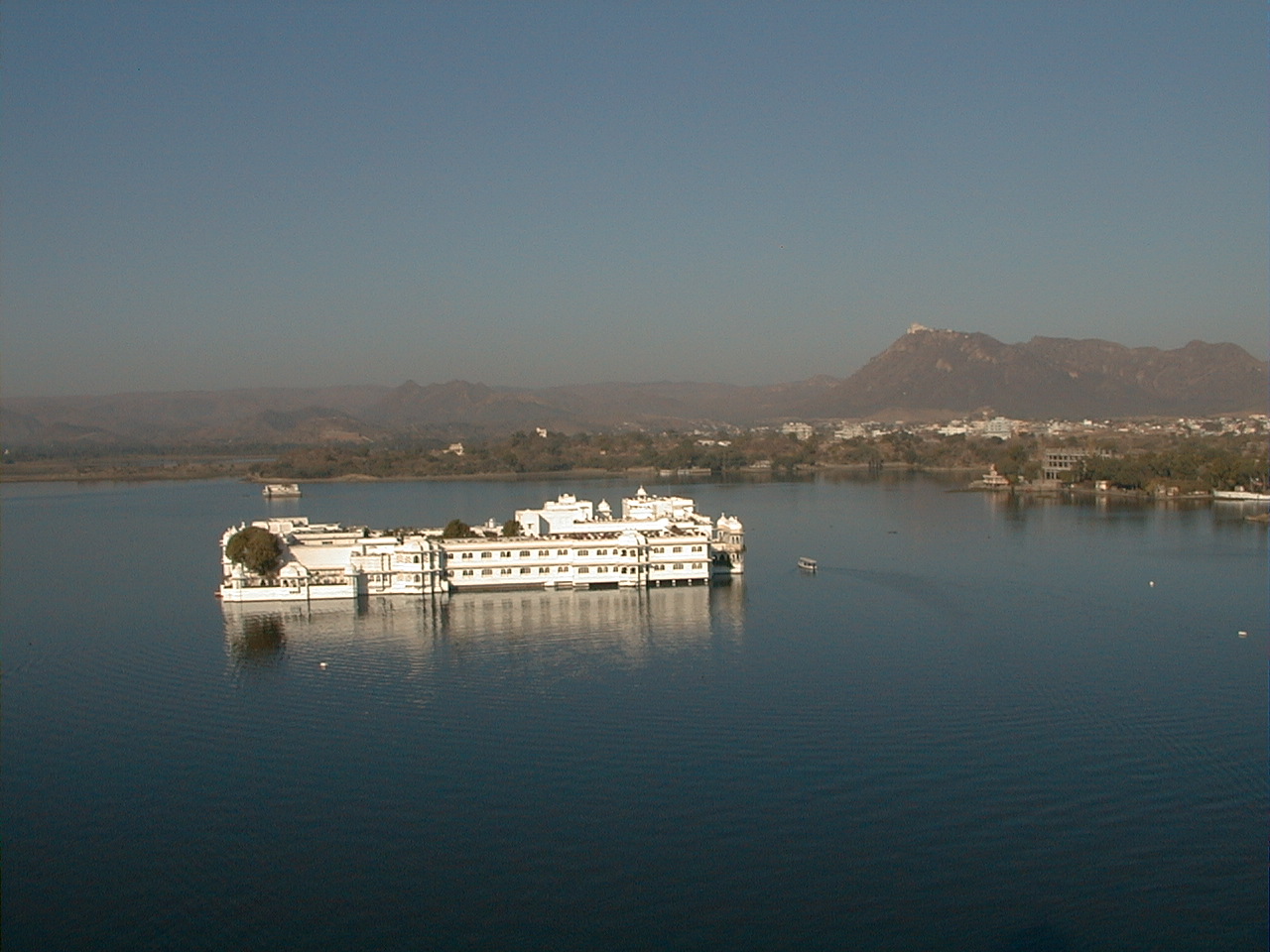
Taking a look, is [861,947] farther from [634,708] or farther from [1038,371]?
[1038,371]

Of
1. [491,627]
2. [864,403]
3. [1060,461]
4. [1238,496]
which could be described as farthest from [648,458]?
[864,403]

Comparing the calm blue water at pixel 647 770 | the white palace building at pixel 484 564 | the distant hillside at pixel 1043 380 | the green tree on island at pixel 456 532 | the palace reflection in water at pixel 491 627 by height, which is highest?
the distant hillside at pixel 1043 380

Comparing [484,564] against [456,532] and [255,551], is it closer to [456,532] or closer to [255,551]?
[456,532]

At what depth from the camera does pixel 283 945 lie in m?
4.03

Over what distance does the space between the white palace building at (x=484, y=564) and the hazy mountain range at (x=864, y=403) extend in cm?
4647

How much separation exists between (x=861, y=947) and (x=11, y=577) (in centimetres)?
1069

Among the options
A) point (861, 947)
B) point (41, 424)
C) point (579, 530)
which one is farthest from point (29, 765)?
point (41, 424)

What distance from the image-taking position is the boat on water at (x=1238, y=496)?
18.8 metres

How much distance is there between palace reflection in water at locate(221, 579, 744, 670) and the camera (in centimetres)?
794

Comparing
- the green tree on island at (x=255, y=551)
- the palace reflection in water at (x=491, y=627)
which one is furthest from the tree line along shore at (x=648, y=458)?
the green tree on island at (x=255, y=551)

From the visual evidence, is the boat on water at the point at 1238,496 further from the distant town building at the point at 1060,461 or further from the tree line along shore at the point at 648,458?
the tree line along shore at the point at 648,458

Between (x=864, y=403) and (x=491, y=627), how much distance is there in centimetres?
7019

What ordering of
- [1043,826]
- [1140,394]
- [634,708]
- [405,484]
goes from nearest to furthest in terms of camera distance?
[1043,826] → [634,708] → [405,484] → [1140,394]

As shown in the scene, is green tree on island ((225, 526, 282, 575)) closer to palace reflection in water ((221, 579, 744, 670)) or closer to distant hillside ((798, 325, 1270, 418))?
palace reflection in water ((221, 579, 744, 670))
